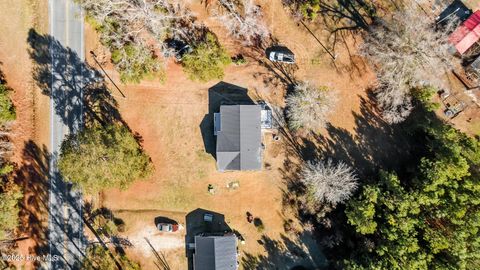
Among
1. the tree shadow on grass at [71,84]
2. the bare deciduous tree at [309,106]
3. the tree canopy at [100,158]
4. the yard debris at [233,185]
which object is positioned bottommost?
the yard debris at [233,185]

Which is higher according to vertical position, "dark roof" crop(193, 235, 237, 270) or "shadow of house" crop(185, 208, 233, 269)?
"shadow of house" crop(185, 208, 233, 269)

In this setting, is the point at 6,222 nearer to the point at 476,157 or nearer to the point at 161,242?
the point at 161,242

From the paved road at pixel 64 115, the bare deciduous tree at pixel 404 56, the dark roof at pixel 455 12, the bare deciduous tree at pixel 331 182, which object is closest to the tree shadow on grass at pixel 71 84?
the paved road at pixel 64 115

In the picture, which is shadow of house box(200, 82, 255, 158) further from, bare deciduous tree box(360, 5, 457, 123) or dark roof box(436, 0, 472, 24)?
dark roof box(436, 0, 472, 24)

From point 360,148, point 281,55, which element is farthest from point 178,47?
point 360,148

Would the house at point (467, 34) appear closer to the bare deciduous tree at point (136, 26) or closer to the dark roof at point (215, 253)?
the bare deciduous tree at point (136, 26)

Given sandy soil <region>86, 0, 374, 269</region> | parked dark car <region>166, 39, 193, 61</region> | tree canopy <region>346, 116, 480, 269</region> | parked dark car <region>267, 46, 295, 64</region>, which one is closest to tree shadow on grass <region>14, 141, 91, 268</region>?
sandy soil <region>86, 0, 374, 269</region>
